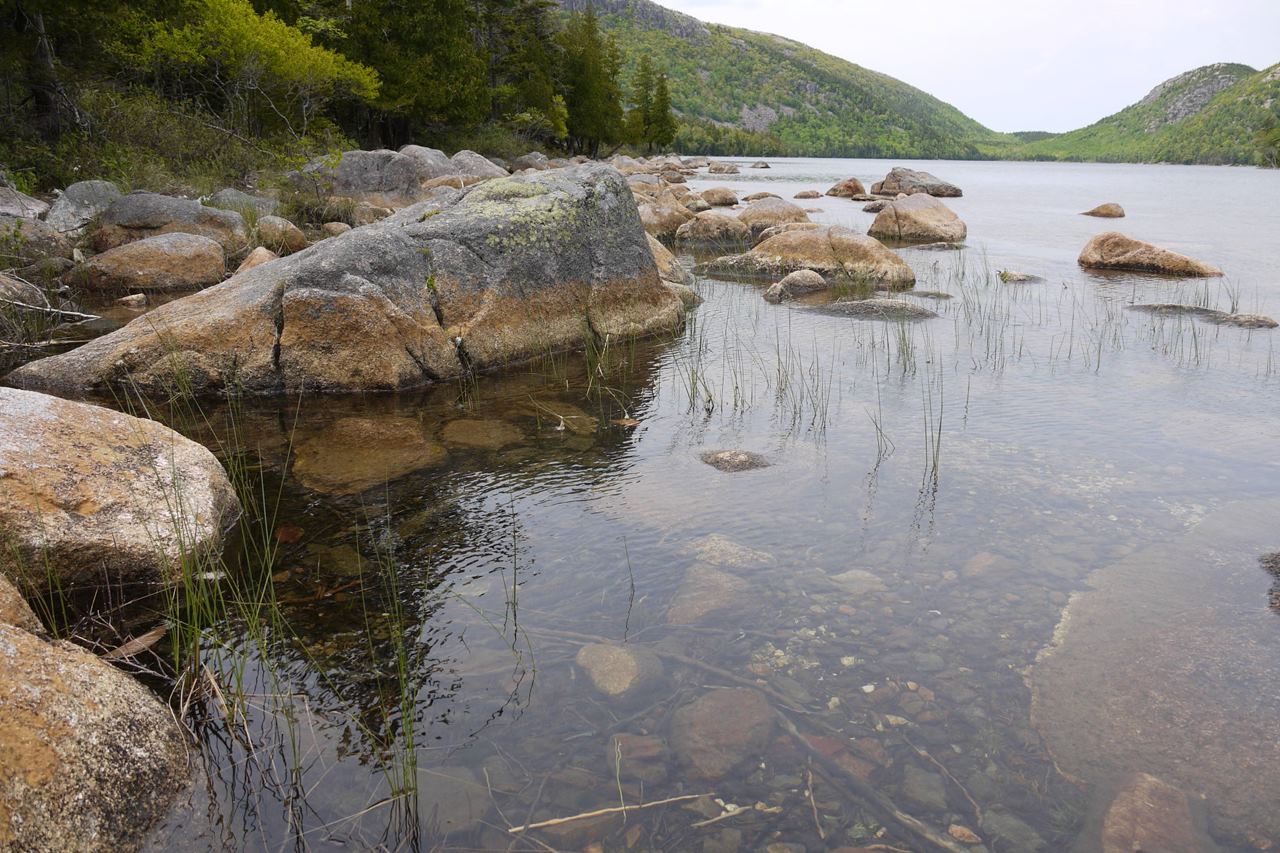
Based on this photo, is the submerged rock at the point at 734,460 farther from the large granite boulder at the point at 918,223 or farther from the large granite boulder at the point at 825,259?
the large granite boulder at the point at 918,223

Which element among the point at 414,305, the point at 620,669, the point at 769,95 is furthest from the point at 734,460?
the point at 769,95

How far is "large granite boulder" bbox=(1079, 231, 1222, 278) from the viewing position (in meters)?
15.6

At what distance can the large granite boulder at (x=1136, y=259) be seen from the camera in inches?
613

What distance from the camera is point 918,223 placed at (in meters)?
21.4

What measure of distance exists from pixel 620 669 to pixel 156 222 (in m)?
13.5

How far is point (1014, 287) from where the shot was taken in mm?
14281

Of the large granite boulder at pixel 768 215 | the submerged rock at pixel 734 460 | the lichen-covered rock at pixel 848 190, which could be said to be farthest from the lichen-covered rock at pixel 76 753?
the lichen-covered rock at pixel 848 190

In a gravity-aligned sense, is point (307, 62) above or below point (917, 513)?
above

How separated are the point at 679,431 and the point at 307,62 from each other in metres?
25.5

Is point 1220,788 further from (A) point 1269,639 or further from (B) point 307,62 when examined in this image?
(B) point 307,62

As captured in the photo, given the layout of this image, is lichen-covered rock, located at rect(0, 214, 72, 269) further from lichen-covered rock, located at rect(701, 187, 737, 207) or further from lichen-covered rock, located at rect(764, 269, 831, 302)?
lichen-covered rock, located at rect(701, 187, 737, 207)

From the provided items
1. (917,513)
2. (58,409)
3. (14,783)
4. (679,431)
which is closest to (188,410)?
(58,409)

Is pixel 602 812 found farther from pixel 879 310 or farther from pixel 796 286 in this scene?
pixel 796 286

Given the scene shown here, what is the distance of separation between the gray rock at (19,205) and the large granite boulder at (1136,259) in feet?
61.3
